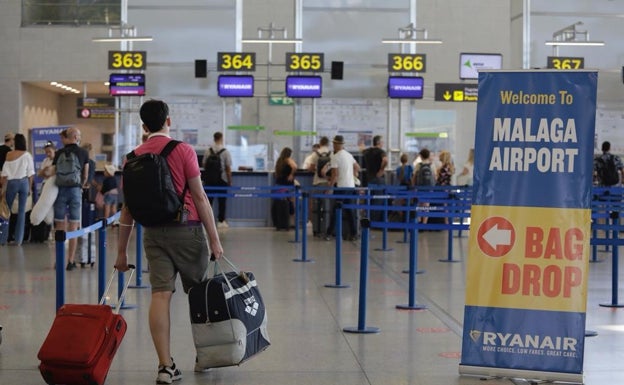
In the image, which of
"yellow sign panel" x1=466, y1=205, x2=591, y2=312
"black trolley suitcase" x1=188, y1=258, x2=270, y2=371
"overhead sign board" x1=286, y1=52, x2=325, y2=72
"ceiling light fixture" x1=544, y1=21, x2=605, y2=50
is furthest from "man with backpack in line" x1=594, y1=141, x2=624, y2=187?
"black trolley suitcase" x1=188, y1=258, x2=270, y2=371

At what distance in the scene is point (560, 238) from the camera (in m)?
6.75

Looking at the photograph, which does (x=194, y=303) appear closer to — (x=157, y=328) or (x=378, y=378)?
(x=157, y=328)

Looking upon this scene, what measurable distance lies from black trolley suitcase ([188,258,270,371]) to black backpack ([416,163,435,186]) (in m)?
14.4

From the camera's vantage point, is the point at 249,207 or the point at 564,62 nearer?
the point at 249,207

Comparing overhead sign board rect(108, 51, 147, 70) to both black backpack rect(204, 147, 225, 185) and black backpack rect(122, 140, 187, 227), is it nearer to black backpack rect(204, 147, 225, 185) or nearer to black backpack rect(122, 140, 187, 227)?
black backpack rect(204, 147, 225, 185)

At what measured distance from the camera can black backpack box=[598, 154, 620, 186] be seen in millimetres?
21641

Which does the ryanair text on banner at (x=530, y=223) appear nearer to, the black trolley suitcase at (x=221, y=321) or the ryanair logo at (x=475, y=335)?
the ryanair logo at (x=475, y=335)

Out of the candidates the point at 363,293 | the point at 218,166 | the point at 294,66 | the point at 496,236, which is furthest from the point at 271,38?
the point at 496,236

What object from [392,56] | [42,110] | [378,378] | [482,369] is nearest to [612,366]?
[482,369]

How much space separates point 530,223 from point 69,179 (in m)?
6.85

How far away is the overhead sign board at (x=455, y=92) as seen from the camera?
82.0 ft

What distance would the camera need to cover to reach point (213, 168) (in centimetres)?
2014

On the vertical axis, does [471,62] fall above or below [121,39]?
below

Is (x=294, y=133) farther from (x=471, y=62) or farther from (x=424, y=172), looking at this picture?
(x=424, y=172)
